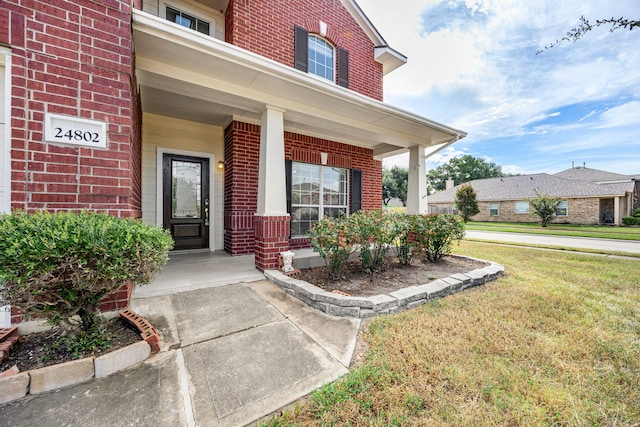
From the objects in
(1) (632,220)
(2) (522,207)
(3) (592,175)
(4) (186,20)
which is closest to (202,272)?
(4) (186,20)

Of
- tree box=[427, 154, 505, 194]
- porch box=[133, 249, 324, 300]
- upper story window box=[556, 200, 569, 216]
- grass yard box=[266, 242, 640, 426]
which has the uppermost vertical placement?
tree box=[427, 154, 505, 194]

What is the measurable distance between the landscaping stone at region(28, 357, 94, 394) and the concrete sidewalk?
55mm

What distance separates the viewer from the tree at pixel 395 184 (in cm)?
2862

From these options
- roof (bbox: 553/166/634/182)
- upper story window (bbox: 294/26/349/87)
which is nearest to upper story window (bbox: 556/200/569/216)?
roof (bbox: 553/166/634/182)

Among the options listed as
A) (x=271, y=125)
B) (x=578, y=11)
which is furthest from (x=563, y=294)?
(x=271, y=125)

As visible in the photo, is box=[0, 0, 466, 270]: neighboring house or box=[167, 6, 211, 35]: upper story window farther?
box=[167, 6, 211, 35]: upper story window

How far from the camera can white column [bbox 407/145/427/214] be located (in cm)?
605

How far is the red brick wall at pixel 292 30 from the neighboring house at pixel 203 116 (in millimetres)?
29

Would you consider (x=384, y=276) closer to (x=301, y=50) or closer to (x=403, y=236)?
(x=403, y=236)

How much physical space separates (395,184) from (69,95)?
29098mm

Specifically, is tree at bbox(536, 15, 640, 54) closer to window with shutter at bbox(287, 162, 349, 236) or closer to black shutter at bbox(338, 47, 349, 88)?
black shutter at bbox(338, 47, 349, 88)

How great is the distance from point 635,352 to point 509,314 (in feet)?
2.92

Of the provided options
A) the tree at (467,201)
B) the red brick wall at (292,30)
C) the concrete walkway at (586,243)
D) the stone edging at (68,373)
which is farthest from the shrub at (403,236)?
the tree at (467,201)

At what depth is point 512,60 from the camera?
8.11 meters
